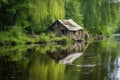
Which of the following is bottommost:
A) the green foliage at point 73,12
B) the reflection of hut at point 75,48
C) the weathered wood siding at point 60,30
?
the reflection of hut at point 75,48

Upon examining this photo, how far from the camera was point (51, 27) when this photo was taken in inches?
2788

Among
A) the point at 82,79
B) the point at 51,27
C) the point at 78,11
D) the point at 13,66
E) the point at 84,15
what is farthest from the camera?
the point at 78,11

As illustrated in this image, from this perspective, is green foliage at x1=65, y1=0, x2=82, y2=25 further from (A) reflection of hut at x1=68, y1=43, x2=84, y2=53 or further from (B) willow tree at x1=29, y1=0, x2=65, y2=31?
(A) reflection of hut at x1=68, y1=43, x2=84, y2=53

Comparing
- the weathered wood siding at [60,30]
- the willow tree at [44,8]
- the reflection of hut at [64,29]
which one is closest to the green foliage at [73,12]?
the reflection of hut at [64,29]

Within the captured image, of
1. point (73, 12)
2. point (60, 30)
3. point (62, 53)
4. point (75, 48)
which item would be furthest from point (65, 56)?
point (73, 12)

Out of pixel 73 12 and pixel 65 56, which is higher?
pixel 73 12

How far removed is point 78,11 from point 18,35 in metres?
31.9

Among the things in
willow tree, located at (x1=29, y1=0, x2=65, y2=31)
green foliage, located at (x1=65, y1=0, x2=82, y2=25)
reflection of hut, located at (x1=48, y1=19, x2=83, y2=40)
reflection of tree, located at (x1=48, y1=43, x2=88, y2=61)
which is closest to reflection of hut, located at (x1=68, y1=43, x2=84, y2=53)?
reflection of tree, located at (x1=48, y1=43, x2=88, y2=61)

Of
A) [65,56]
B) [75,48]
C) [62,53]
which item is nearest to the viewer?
[65,56]

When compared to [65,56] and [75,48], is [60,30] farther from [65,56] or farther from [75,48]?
[65,56]

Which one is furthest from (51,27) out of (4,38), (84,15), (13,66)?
(13,66)

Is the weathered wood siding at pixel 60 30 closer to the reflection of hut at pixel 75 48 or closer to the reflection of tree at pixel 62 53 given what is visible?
the reflection of hut at pixel 75 48

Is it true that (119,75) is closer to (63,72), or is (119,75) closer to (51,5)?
(63,72)

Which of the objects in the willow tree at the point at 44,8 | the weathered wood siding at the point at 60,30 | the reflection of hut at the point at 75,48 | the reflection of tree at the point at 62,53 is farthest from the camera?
the weathered wood siding at the point at 60,30
